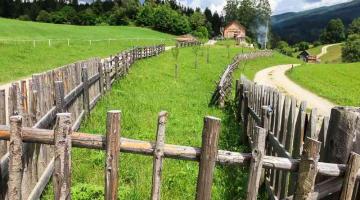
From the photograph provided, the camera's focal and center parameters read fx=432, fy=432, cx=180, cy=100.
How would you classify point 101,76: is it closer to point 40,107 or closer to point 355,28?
point 40,107

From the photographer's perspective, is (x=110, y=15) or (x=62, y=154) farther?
(x=110, y=15)

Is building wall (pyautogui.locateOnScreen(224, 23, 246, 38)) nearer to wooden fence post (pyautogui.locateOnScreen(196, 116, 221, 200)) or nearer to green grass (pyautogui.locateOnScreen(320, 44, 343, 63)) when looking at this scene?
green grass (pyautogui.locateOnScreen(320, 44, 343, 63))

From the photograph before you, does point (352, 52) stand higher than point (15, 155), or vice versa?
point (15, 155)

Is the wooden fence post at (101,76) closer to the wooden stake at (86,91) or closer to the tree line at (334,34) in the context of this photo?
the wooden stake at (86,91)

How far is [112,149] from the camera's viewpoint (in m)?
3.57

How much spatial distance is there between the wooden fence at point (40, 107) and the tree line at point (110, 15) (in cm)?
9357

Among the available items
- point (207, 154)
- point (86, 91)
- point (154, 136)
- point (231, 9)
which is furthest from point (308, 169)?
point (231, 9)

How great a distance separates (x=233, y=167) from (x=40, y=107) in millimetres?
3244

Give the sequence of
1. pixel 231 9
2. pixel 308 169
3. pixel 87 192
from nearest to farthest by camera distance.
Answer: pixel 308 169, pixel 87 192, pixel 231 9

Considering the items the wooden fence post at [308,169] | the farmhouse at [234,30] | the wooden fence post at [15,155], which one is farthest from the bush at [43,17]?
the wooden fence post at [308,169]

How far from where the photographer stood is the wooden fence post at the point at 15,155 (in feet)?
11.8

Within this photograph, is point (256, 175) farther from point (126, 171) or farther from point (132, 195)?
point (126, 171)

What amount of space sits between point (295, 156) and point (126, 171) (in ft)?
8.77

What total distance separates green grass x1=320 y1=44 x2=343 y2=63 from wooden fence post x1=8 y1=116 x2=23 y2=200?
4762 inches
